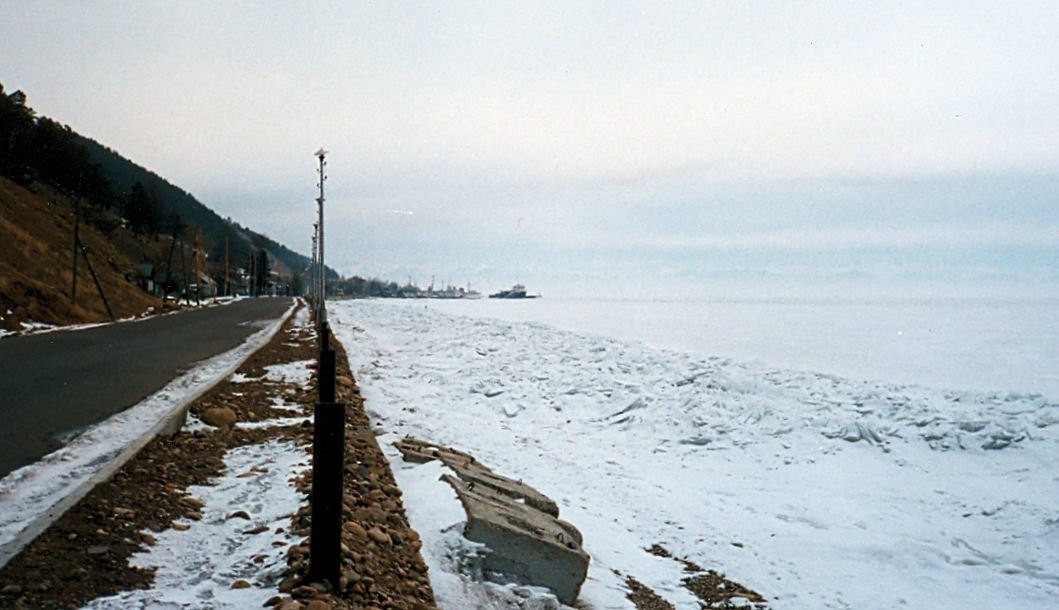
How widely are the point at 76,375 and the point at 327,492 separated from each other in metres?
10.00

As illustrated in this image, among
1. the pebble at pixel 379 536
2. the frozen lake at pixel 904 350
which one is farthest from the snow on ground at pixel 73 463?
the frozen lake at pixel 904 350

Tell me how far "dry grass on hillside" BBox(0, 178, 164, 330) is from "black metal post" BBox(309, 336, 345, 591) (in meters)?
21.2

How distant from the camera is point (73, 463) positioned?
19.7 ft

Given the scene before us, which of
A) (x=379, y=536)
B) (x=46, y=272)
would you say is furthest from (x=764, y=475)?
(x=46, y=272)

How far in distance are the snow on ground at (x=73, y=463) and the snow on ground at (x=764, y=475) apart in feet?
8.50

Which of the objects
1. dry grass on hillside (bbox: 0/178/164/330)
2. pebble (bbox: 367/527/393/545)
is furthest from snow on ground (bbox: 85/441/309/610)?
dry grass on hillside (bbox: 0/178/164/330)

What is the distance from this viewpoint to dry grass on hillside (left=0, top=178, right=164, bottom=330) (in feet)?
74.7

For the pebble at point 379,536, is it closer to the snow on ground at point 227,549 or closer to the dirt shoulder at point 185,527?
the dirt shoulder at point 185,527

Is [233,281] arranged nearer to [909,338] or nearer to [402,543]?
[909,338]

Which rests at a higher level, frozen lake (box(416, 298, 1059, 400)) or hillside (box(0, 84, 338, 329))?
hillside (box(0, 84, 338, 329))

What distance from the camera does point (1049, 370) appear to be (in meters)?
19.2

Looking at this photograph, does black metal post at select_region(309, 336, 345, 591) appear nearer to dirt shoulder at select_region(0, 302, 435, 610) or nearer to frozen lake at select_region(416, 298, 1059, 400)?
dirt shoulder at select_region(0, 302, 435, 610)

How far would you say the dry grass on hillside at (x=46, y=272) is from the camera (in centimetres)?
2278

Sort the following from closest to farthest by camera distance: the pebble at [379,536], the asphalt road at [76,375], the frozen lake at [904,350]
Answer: the pebble at [379,536] → the asphalt road at [76,375] → the frozen lake at [904,350]
